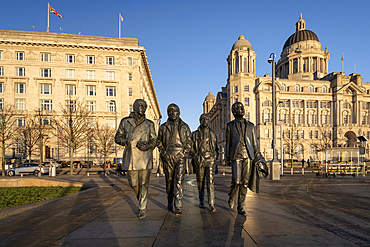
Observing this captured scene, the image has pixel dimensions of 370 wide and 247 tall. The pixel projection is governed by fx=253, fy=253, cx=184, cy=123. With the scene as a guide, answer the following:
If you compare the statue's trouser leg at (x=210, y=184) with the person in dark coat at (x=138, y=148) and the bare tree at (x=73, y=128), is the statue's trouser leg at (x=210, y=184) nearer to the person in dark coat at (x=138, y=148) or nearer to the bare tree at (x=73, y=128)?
the person in dark coat at (x=138, y=148)

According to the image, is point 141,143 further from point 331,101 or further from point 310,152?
point 331,101

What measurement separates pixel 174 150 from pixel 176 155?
12 centimetres

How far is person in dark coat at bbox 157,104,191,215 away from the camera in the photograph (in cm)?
570

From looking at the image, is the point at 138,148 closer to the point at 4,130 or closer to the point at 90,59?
the point at 4,130

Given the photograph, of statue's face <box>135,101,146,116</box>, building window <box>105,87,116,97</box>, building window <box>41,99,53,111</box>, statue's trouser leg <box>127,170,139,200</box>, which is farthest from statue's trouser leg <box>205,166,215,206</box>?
building window <box>41,99,53,111</box>

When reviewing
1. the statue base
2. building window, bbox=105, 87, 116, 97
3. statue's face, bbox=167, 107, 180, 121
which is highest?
building window, bbox=105, 87, 116, 97

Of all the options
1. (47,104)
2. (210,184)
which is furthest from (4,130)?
(210,184)

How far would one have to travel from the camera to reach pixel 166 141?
5.86m

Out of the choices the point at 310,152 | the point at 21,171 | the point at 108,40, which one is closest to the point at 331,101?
the point at 310,152

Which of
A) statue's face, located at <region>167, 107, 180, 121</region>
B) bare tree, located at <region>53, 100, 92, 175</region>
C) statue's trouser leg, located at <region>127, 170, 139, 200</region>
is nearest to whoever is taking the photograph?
statue's trouser leg, located at <region>127, 170, 139, 200</region>

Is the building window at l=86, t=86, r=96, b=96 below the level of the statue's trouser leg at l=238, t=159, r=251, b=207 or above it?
above

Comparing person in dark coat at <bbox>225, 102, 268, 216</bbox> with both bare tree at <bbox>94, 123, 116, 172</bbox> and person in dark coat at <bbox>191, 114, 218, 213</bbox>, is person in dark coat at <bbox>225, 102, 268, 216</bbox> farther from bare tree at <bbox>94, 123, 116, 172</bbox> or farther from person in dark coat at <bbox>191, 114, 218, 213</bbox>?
bare tree at <bbox>94, 123, 116, 172</bbox>

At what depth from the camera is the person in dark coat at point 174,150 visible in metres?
5.70

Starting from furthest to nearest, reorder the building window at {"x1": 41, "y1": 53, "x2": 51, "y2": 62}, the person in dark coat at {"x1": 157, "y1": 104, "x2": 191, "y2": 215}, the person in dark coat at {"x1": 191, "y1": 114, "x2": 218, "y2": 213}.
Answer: the building window at {"x1": 41, "y1": 53, "x2": 51, "y2": 62}, the person in dark coat at {"x1": 191, "y1": 114, "x2": 218, "y2": 213}, the person in dark coat at {"x1": 157, "y1": 104, "x2": 191, "y2": 215}
